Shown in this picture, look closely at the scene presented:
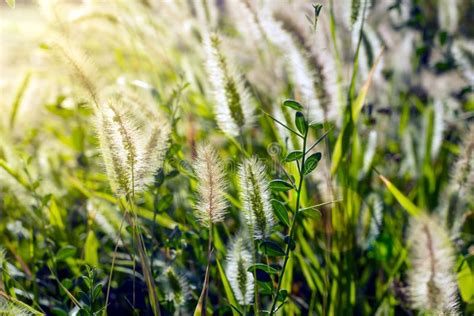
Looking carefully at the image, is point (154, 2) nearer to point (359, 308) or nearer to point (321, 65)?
point (321, 65)

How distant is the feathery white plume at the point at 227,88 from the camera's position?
3.68 feet

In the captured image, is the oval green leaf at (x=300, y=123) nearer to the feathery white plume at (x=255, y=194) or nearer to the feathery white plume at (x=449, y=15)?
the feathery white plume at (x=255, y=194)

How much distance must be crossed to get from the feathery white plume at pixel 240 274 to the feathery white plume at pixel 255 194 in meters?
0.11

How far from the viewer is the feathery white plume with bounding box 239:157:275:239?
85 centimetres

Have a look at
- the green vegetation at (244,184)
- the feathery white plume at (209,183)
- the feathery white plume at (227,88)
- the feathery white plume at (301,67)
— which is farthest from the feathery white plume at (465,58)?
the feathery white plume at (209,183)

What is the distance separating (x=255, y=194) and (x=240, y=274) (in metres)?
0.17

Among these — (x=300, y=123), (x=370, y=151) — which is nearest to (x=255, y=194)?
(x=300, y=123)

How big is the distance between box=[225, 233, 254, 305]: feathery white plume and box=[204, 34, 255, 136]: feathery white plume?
26 cm

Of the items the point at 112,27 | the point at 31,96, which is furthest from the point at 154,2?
the point at 31,96

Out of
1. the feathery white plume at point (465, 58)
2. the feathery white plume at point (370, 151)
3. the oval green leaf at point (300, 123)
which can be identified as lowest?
the oval green leaf at point (300, 123)

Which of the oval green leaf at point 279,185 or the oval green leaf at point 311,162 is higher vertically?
the oval green leaf at point 311,162

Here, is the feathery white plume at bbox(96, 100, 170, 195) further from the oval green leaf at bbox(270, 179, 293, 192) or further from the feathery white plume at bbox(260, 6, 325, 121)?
the feathery white plume at bbox(260, 6, 325, 121)

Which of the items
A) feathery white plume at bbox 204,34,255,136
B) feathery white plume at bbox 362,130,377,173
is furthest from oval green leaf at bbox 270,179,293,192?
feathery white plume at bbox 362,130,377,173

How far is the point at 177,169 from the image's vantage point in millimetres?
1263
